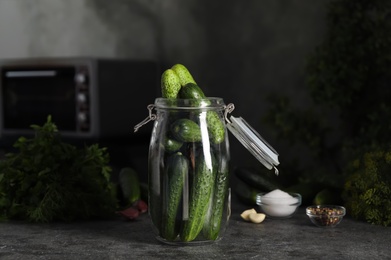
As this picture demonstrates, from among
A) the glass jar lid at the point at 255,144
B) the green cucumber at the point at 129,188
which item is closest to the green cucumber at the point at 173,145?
the glass jar lid at the point at 255,144

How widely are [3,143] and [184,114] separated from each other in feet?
8.10

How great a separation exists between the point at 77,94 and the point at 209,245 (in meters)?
2.30

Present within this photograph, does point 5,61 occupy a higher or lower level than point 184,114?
higher

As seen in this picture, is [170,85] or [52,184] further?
[52,184]

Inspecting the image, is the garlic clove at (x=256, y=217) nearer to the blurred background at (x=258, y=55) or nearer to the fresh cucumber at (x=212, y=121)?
the fresh cucumber at (x=212, y=121)

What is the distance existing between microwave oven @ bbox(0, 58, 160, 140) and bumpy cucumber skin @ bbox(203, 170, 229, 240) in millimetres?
2194

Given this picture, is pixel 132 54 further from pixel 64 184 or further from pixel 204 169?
pixel 204 169

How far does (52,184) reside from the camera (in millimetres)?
1569

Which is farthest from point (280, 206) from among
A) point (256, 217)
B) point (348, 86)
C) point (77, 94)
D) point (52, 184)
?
point (77, 94)

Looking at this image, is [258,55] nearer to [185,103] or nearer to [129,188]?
[129,188]

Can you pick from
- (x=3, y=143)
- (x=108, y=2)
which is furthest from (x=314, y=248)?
(x=108, y=2)

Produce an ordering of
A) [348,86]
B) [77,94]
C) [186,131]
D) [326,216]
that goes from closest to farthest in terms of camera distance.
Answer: [186,131] → [326,216] → [348,86] → [77,94]

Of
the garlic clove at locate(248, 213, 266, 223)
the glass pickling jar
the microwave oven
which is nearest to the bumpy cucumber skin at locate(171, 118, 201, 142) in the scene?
the glass pickling jar

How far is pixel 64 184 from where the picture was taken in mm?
1589
